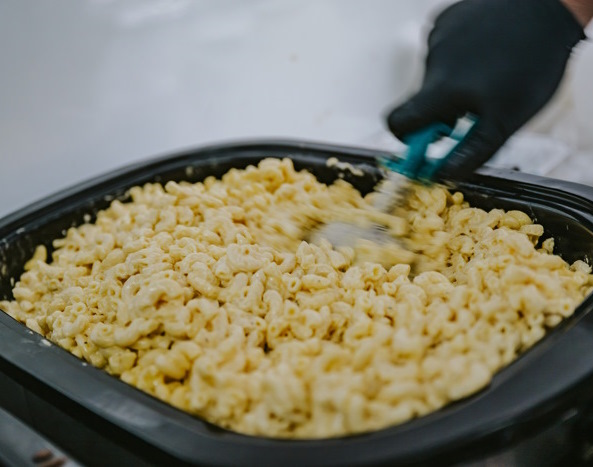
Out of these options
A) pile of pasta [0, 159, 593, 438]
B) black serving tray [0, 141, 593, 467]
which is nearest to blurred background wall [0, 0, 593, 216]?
pile of pasta [0, 159, 593, 438]

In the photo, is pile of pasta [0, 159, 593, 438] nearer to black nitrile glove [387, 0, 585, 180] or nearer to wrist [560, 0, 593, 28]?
black nitrile glove [387, 0, 585, 180]

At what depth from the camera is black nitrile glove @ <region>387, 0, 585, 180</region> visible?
0.90 metres

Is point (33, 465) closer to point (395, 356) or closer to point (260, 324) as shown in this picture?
point (260, 324)

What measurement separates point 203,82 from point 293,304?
1.00 metres

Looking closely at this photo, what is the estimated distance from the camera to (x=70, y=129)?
1.40m

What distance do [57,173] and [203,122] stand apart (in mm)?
425

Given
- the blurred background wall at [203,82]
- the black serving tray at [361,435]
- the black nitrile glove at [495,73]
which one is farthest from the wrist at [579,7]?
the blurred background wall at [203,82]

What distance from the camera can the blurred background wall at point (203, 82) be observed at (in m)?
1.32

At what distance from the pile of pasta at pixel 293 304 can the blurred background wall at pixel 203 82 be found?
357 millimetres

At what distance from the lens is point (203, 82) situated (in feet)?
5.35

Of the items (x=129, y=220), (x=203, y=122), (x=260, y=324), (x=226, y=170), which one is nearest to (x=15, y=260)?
(x=129, y=220)

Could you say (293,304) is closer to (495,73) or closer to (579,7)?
(495,73)

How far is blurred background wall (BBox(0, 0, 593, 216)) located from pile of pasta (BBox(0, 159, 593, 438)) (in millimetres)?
357

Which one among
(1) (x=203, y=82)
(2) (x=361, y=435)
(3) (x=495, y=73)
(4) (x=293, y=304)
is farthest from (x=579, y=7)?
(1) (x=203, y=82)
